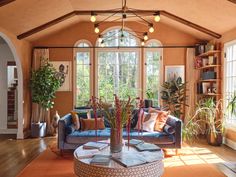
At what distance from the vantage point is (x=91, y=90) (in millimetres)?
7625

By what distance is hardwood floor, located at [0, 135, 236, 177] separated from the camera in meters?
4.41

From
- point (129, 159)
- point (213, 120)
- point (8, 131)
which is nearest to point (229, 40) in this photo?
point (213, 120)

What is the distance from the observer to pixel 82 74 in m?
7.67

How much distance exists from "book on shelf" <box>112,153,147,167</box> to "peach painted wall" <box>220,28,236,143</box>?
3.43 m

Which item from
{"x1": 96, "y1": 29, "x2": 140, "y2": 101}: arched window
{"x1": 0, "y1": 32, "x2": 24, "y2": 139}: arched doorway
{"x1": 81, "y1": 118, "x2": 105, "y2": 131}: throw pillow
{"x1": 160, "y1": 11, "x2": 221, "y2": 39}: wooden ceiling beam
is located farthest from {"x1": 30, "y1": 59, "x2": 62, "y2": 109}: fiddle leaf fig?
{"x1": 160, "y1": 11, "x2": 221, "y2": 39}: wooden ceiling beam

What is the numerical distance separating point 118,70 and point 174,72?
1.58 m

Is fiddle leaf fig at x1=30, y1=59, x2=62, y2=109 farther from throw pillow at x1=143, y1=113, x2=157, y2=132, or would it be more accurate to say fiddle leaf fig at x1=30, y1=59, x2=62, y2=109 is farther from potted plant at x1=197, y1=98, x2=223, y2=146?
potted plant at x1=197, y1=98, x2=223, y2=146

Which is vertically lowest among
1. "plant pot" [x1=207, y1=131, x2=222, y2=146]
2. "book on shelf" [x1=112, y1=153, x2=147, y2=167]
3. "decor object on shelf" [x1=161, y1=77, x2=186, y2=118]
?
"plant pot" [x1=207, y1=131, x2=222, y2=146]

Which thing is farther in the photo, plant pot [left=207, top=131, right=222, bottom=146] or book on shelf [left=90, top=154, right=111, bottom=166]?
plant pot [left=207, top=131, right=222, bottom=146]

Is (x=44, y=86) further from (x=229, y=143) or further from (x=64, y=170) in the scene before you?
(x=229, y=143)

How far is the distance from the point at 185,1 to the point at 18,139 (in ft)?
16.6

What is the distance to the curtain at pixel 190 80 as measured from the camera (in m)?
7.36

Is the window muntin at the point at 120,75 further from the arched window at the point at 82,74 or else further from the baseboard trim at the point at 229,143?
the baseboard trim at the point at 229,143

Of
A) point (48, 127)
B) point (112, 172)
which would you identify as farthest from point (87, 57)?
point (112, 172)
